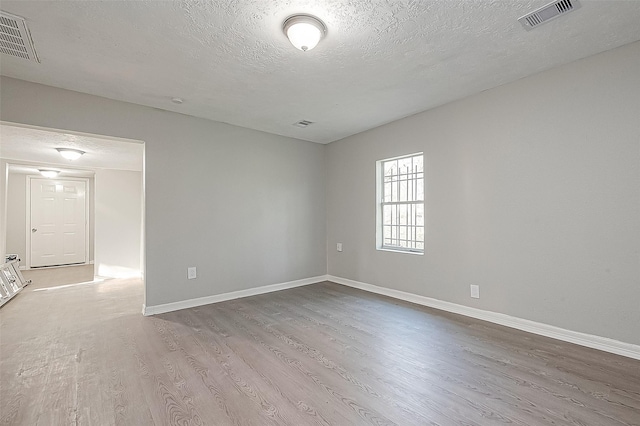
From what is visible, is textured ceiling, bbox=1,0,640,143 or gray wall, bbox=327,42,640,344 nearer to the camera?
textured ceiling, bbox=1,0,640,143

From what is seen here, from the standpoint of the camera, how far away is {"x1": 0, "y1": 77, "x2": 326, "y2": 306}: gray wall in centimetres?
331

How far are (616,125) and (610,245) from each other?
39.8 inches

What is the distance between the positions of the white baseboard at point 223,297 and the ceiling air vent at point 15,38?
2739mm

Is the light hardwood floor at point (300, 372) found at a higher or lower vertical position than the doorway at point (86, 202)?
lower

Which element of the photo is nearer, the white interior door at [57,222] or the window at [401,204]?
the window at [401,204]

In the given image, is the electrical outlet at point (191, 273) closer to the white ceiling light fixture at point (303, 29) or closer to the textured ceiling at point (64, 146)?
the textured ceiling at point (64, 146)

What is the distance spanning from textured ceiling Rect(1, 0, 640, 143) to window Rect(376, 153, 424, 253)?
98 cm

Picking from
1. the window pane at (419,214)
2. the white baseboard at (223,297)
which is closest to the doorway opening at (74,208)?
the white baseboard at (223,297)

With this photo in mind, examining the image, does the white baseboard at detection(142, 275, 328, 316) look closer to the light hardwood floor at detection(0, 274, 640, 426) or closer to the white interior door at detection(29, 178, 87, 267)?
the light hardwood floor at detection(0, 274, 640, 426)

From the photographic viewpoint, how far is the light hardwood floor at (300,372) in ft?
5.85

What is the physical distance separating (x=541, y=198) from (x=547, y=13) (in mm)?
1620

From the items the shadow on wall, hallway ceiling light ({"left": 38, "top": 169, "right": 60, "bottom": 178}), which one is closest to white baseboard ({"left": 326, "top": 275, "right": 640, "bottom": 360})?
the shadow on wall

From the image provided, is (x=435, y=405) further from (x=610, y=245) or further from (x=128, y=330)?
(x=128, y=330)

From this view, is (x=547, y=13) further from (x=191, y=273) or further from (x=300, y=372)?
(x=191, y=273)
